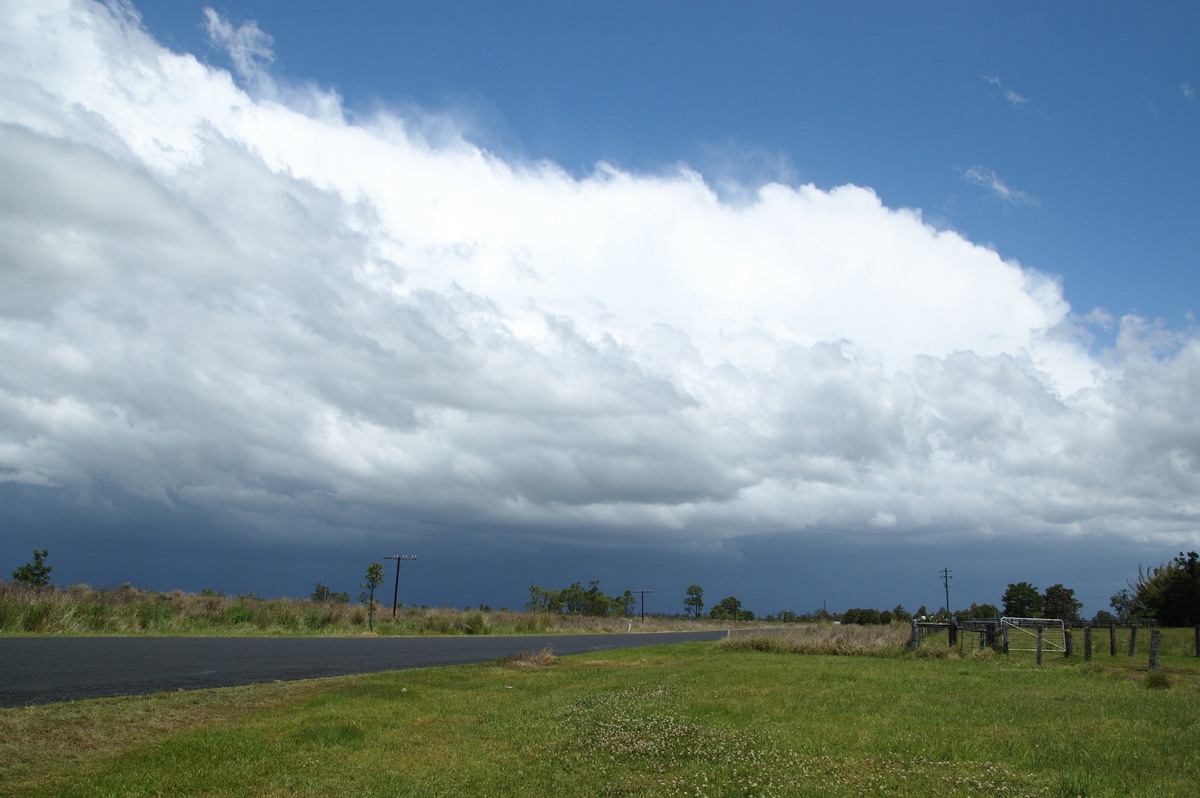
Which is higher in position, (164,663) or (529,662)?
(164,663)

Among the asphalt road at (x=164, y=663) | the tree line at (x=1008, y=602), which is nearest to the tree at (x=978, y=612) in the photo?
the tree line at (x=1008, y=602)

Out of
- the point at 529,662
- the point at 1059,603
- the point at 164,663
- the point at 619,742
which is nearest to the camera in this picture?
the point at 619,742

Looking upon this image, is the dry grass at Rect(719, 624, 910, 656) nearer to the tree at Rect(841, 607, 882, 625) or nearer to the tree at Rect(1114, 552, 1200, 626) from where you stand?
the tree at Rect(1114, 552, 1200, 626)

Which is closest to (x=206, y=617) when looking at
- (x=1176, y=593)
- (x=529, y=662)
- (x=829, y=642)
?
(x=529, y=662)

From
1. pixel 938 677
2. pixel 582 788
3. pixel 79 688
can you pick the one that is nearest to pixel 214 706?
pixel 79 688

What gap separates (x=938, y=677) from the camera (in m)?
19.0

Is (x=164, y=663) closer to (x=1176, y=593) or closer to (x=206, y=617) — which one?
(x=206, y=617)

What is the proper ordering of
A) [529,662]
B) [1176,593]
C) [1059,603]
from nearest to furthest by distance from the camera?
1. [529,662]
2. [1176,593]
3. [1059,603]

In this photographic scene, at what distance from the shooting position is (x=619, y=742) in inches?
411

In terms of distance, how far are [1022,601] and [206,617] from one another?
92659 mm

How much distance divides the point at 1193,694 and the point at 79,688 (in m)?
20.7

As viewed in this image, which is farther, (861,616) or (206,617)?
(861,616)

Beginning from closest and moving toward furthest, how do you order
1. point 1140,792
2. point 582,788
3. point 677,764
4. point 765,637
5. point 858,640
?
point 1140,792, point 582,788, point 677,764, point 858,640, point 765,637

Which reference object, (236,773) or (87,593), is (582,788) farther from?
(87,593)
